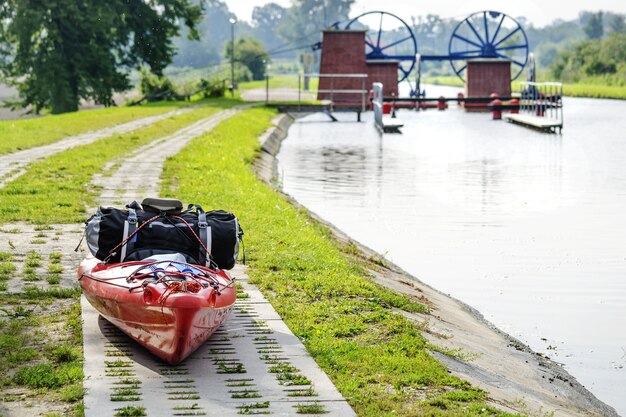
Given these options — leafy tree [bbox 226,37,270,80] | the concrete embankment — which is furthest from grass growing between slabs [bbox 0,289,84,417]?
leafy tree [bbox 226,37,270,80]

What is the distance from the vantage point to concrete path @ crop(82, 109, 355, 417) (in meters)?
7.59

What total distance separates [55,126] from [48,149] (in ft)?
→ 30.7

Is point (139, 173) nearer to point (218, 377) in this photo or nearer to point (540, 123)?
point (218, 377)

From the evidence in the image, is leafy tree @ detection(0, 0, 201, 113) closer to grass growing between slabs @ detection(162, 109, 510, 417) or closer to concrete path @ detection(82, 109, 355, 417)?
grass growing between slabs @ detection(162, 109, 510, 417)

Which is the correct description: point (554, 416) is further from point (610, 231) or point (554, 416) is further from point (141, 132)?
point (141, 132)

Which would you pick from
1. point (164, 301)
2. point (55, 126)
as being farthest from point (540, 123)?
point (164, 301)

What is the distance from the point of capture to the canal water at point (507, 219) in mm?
12736

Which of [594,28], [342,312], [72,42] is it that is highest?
[594,28]

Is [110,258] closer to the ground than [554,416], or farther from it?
farther from it

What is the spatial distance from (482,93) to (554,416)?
62992 millimetres

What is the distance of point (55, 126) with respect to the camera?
37.3 meters

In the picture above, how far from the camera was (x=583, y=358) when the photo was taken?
11.4m

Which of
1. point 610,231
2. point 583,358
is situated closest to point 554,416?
point 583,358

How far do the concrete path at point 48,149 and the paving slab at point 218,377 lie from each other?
459 inches
